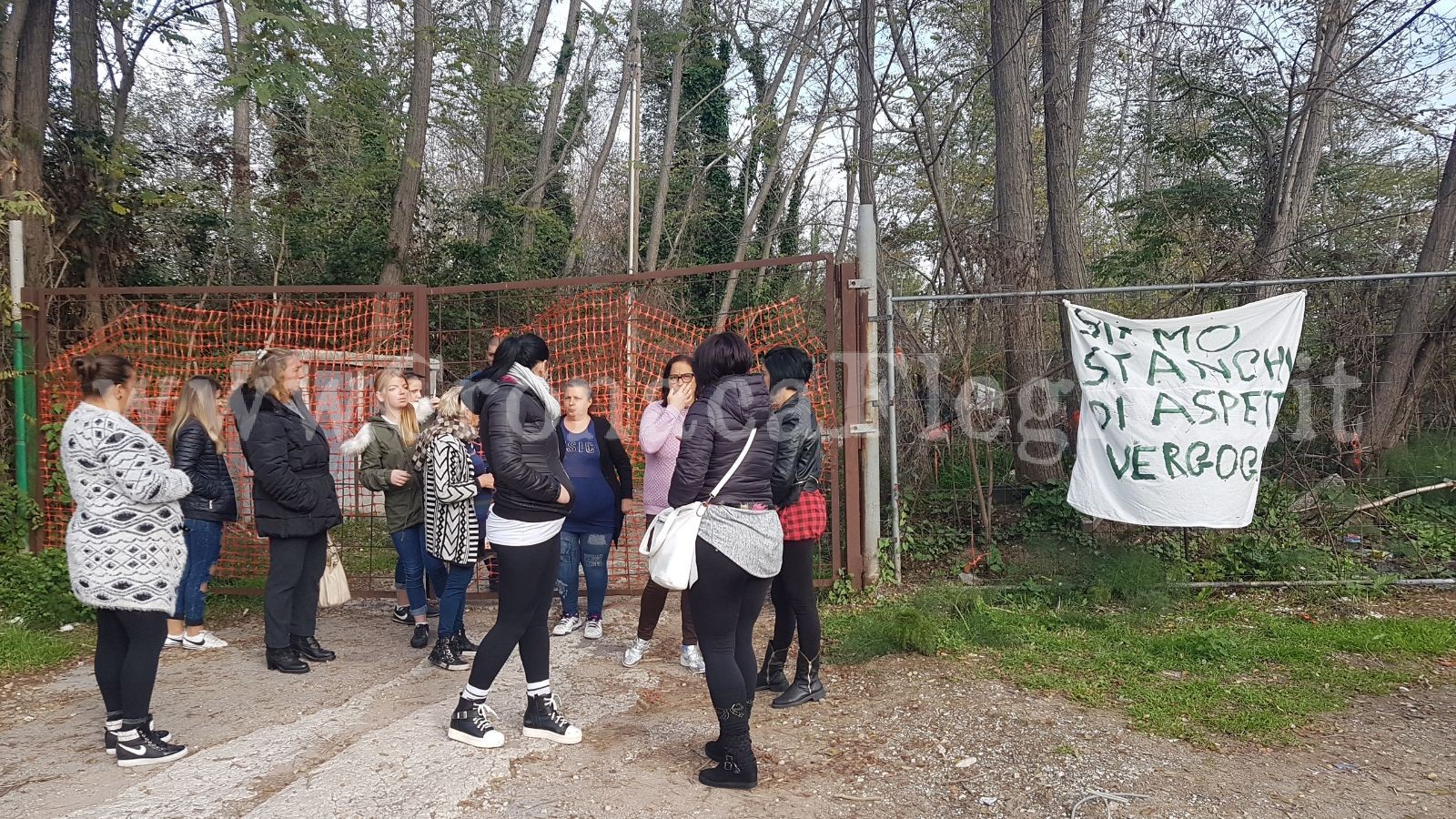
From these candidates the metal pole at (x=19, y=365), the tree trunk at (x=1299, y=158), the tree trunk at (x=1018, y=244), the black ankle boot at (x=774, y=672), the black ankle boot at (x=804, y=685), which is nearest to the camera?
the black ankle boot at (x=804, y=685)

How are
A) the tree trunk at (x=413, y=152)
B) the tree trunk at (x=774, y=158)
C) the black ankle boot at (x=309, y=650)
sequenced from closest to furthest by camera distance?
the black ankle boot at (x=309, y=650), the tree trunk at (x=413, y=152), the tree trunk at (x=774, y=158)

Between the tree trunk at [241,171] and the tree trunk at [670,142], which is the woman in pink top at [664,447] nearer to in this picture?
the tree trunk at [241,171]

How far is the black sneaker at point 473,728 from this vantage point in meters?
3.72

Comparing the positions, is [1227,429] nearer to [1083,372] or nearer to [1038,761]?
[1083,372]

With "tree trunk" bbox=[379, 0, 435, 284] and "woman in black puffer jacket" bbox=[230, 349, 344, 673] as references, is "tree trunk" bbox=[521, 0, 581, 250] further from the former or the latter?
"woman in black puffer jacket" bbox=[230, 349, 344, 673]

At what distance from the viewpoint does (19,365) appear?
21.0 feet

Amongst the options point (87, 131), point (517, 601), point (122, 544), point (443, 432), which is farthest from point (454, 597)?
point (87, 131)

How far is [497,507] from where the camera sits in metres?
3.68

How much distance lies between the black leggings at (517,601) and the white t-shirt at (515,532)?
0.07 feet

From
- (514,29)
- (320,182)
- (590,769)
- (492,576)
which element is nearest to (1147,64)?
(492,576)

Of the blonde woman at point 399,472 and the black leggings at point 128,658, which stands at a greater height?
the blonde woman at point 399,472

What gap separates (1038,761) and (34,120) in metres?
8.56

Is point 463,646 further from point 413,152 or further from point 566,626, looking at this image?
point 413,152

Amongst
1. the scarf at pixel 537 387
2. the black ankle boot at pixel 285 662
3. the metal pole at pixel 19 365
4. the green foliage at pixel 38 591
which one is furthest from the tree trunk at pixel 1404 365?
the metal pole at pixel 19 365
